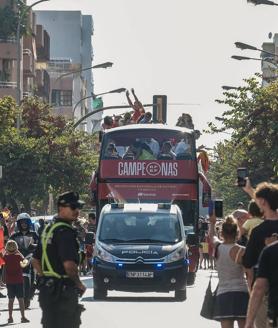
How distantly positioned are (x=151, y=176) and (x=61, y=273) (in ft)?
79.6

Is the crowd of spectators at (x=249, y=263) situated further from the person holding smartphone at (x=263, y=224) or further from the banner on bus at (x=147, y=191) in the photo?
the banner on bus at (x=147, y=191)

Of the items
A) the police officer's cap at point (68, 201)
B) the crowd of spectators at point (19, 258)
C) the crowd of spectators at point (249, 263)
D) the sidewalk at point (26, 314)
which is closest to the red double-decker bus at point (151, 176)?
the sidewalk at point (26, 314)

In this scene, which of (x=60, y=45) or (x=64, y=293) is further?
(x=60, y=45)

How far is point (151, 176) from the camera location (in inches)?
1505

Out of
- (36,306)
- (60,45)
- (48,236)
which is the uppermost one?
(60,45)

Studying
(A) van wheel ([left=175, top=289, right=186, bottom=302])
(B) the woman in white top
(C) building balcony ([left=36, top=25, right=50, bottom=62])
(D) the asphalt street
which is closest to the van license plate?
(D) the asphalt street

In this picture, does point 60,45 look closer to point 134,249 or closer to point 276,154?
point 276,154

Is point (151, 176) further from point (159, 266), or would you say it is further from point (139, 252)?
point (159, 266)

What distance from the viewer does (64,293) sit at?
45.7 feet

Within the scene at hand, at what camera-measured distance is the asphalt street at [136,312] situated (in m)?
24.8

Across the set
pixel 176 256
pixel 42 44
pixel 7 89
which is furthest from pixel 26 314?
pixel 42 44

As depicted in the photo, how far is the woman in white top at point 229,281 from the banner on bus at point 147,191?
21.9 metres

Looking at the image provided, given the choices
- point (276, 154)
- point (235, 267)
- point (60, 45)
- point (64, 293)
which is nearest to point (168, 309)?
point (235, 267)

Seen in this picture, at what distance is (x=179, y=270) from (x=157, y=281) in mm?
483
